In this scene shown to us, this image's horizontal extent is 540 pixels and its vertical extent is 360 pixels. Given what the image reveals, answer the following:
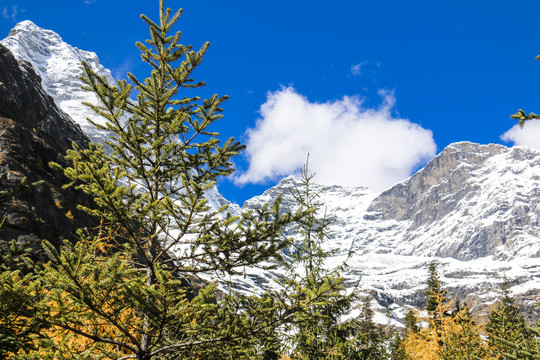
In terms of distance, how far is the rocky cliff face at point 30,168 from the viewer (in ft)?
93.9

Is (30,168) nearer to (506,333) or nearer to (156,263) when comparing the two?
(156,263)

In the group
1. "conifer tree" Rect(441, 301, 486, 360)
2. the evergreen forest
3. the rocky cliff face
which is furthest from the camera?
the rocky cliff face

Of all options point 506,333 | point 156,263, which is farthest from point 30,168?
point 506,333

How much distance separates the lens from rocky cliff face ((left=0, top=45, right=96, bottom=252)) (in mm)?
28625

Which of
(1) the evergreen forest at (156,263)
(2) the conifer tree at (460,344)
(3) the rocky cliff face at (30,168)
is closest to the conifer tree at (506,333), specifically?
(2) the conifer tree at (460,344)

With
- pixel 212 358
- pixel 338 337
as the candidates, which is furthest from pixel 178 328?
pixel 338 337

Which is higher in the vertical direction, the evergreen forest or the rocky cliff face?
the rocky cliff face

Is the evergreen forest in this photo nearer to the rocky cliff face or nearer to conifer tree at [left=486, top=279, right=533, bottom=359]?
conifer tree at [left=486, top=279, right=533, bottom=359]

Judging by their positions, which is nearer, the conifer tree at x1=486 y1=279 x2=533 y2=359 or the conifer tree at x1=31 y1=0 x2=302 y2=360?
the conifer tree at x1=31 y1=0 x2=302 y2=360

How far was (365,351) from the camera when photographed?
36.3 ft

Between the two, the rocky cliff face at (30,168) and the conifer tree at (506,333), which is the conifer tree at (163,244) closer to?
A: the conifer tree at (506,333)

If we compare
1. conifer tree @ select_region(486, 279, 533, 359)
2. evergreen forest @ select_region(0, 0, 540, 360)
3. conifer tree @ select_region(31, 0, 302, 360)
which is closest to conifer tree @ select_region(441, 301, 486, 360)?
conifer tree @ select_region(486, 279, 533, 359)

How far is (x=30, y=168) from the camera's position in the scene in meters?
34.6

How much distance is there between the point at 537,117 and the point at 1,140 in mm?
42312
